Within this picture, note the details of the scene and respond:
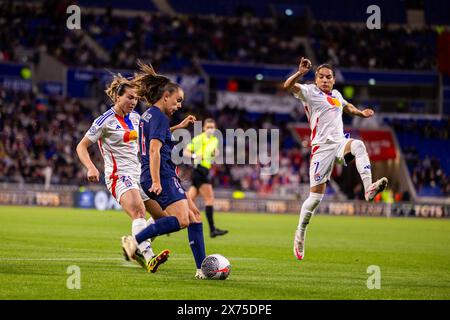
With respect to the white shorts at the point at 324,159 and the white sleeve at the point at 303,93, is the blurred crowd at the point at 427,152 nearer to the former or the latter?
the white shorts at the point at 324,159

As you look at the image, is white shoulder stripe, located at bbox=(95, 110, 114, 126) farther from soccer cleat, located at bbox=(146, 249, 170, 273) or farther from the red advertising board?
the red advertising board

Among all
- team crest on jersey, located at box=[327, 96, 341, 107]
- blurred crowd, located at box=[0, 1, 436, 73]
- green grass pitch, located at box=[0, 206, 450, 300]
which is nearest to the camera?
green grass pitch, located at box=[0, 206, 450, 300]

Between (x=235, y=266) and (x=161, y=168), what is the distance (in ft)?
9.54

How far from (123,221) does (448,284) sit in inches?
658

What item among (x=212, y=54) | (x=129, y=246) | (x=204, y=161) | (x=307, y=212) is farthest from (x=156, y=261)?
(x=212, y=54)

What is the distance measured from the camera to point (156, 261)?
1052 cm

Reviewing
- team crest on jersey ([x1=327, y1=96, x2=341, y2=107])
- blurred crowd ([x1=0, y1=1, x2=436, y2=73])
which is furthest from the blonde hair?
blurred crowd ([x1=0, y1=1, x2=436, y2=73])

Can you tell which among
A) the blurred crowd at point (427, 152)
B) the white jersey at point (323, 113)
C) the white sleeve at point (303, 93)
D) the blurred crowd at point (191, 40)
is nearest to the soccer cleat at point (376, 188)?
the white jersey at point (323, 113)

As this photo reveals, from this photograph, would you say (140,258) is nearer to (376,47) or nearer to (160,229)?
(160,229)

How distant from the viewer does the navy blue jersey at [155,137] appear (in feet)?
33.6

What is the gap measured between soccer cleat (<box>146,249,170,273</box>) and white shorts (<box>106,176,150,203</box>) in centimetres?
111

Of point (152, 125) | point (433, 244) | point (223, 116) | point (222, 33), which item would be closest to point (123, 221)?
point (433, 244)

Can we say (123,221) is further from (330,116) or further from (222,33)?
(222,33)

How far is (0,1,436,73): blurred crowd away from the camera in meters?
47.1
